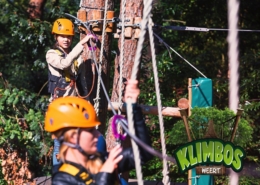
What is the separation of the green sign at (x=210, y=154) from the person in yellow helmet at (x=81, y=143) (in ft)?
7.88

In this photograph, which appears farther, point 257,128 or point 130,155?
point 257,128

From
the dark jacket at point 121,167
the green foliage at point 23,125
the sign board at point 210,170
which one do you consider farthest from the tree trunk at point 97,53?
the dark jacket at point 121,167

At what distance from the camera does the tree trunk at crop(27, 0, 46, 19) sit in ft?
33.4

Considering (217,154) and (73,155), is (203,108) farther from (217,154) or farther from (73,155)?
(73,155)

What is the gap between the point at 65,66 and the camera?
503cm

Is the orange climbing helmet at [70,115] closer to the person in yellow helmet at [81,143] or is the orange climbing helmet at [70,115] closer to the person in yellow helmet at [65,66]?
the person in yellow helmet at [81,143]

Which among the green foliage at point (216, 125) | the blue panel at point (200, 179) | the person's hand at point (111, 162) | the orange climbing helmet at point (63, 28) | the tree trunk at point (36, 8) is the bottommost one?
the blue panel at point (200, 179)

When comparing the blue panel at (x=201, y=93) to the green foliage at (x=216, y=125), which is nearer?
the green foliage at (x=216, y=125)

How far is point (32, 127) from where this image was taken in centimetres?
845

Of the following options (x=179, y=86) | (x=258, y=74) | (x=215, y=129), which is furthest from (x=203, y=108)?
(x=179, y=86)

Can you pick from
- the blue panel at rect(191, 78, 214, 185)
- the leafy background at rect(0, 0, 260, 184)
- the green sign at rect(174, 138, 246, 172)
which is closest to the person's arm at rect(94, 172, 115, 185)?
the green sign at rect(174, 138, 246, 172)

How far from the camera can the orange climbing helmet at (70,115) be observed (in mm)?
2912

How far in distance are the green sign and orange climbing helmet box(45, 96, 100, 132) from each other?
8.20 feet

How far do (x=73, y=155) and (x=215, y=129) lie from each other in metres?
2.94
